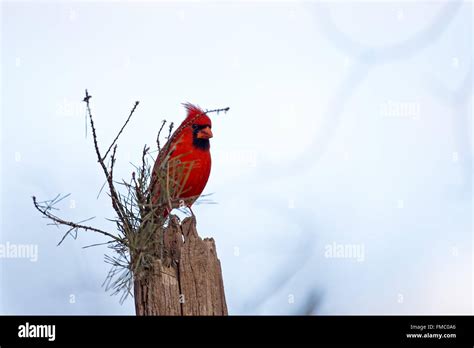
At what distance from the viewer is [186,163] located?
90.1 inches

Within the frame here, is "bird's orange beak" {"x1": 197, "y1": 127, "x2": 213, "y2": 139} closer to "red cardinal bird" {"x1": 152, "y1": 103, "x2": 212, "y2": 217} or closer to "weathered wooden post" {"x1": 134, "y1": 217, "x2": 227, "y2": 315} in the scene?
"red cardinal bird" {"x1": 152, "y1": 103, "x2": 212, "y2": 217}

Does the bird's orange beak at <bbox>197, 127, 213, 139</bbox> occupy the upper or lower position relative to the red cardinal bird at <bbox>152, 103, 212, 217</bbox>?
upper

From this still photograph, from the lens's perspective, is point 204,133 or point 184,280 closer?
point 184,280

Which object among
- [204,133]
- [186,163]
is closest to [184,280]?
[186,163]

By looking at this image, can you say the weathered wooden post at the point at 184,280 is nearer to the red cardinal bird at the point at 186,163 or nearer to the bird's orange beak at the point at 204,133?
the red cardinal bird at the point at 186,163

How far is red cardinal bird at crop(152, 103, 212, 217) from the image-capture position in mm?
2002

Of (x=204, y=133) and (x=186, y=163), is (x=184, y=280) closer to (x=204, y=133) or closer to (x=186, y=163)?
(x=186, y=163)

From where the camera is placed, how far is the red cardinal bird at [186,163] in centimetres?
200

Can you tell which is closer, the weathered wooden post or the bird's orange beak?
the weathered wooden post

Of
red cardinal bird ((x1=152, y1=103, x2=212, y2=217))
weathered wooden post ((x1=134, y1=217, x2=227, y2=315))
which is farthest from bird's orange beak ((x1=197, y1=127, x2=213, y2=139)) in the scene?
weathered wooden post ((x1=134, y1=217, x2=227, y2=315))

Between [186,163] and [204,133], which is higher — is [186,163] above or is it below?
below

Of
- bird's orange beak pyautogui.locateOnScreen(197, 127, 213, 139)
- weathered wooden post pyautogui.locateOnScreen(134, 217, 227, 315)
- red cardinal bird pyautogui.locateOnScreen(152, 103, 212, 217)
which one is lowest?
weathered wooden post pyautogui.locateOnScreen(134, 217, 227, 315)
